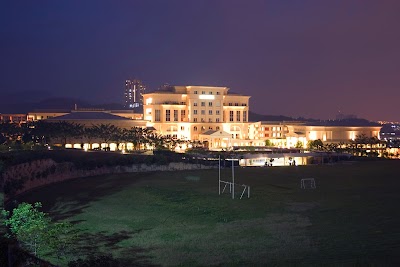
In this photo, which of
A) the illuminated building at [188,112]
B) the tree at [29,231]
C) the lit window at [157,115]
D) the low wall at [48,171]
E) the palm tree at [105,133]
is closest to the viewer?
the tree at [29,231]

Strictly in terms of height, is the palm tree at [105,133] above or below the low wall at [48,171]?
above

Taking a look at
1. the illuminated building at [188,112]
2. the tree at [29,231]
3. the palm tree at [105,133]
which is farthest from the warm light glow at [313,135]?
the tree at [29,231]

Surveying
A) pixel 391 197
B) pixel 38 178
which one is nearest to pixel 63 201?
pixel 38 178

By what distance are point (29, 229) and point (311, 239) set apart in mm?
9168

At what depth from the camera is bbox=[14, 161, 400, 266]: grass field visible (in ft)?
49.6

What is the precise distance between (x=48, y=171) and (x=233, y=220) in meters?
18.0

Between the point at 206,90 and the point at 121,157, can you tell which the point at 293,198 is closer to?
the point at 121,157

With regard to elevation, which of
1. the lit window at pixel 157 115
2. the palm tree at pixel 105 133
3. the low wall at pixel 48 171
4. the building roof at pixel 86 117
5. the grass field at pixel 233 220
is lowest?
the grass field at pixel 233 220

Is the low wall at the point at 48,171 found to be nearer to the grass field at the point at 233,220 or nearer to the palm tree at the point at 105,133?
the grass field at the point at 233,220

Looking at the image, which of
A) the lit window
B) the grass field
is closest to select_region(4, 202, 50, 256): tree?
the grass field

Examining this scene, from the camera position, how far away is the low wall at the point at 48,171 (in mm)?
28562

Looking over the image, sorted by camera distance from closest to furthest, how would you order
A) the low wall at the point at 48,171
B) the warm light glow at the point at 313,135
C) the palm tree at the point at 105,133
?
the low wall at the point at 48,171 < the palm tree at the point at 105,133 < the warm light glow at the point at 313,135

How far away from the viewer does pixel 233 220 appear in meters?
20.5

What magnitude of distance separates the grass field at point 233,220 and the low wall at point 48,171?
1.11m
